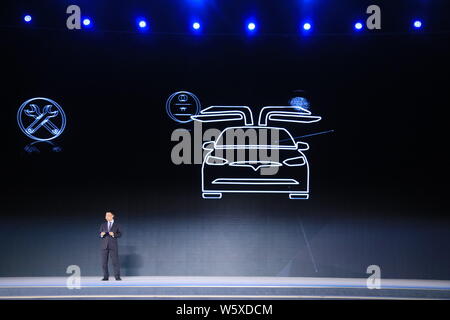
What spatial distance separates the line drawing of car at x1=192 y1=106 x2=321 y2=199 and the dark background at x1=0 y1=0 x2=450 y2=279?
18cm

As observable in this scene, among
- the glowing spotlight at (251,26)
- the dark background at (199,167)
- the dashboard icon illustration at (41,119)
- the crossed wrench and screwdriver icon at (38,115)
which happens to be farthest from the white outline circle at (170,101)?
the crossed wrench and screwdriver icon at (38,115)

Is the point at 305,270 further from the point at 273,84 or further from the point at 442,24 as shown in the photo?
the point at 442,24

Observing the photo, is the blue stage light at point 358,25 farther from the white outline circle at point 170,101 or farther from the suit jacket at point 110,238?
the suit jacket at point 110,238

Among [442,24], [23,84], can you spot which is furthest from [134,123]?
[442,24]

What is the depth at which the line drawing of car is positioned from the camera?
11.1 m

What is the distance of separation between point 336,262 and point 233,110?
10.9ft

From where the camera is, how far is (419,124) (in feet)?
36.2

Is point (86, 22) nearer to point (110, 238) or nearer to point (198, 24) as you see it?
point (198, 24)

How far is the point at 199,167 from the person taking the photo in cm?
1110

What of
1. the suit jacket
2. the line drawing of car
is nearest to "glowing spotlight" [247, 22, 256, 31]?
the line drawing of car

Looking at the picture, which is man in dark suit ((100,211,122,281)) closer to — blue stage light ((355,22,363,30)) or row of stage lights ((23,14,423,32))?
row of stage lights ((23,14,423,32))

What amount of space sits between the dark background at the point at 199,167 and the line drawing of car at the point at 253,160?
0.60 ft

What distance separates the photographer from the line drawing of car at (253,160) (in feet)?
36.3

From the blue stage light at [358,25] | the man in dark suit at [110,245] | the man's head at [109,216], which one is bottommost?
the man in dark suit at [110,245]
